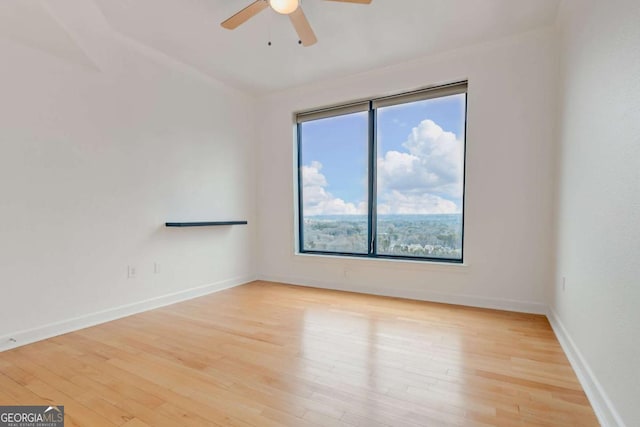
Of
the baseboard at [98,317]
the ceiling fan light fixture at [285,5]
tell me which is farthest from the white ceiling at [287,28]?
the baseboard at [98,317]

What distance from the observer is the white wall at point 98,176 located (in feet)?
7.88

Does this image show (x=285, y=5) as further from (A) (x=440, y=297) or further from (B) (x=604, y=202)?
(A) (x=440, y=297)

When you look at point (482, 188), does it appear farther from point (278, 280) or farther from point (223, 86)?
point (223, 86)

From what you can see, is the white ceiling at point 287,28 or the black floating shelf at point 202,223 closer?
the white ceiling at point 287,28

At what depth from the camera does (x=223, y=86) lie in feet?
13.5

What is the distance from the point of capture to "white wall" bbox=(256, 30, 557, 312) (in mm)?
2947

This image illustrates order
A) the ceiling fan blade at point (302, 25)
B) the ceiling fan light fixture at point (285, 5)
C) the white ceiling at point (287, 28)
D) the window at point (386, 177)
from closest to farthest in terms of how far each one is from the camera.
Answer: the ceiling fan light fixture at point (285, 5)
the ceiling fan blade at point (302, 25)
the white ceiling at point (287, 28)
the window at point (386, 177)

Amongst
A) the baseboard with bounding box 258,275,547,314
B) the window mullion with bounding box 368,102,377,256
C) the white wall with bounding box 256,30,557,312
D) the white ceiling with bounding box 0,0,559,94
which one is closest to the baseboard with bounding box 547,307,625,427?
the baseboard with bounding box 258,275,547,314

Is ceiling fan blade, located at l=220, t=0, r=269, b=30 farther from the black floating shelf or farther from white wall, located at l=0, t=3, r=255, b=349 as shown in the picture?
the black floating shelf

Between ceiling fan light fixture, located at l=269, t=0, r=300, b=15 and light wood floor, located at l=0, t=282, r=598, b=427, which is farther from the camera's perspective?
ceiling fan light fixture, located at l=269, t=0, r=300, b=15

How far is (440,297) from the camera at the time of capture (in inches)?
135

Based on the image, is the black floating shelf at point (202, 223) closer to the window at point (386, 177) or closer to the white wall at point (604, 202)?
the window at point (386, 177)

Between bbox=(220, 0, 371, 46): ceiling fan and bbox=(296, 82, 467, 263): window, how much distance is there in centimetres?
163

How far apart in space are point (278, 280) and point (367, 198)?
5.82 feet
